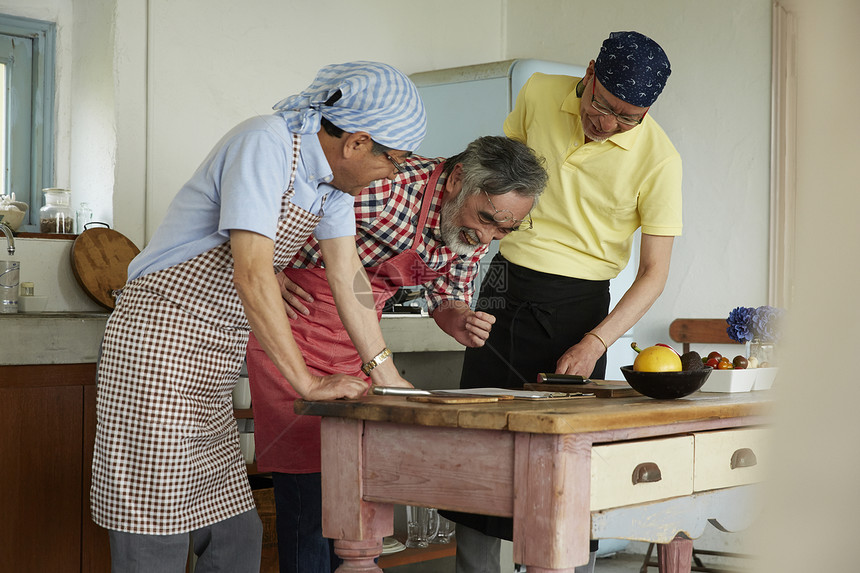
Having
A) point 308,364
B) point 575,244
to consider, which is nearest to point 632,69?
point 575,244

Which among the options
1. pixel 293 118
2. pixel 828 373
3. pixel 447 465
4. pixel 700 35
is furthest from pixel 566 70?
pixel 828 373

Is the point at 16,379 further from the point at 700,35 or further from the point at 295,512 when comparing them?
the point at 700,35

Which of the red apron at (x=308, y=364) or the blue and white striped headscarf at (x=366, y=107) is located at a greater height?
the blue and white striped headscarf at (x=366, y=107)

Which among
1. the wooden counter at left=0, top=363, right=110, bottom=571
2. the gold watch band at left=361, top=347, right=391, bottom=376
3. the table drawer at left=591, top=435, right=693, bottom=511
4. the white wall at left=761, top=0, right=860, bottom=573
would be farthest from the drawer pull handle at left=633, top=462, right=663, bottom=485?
the wooden counter at left=0, top=363, right=110, bottom=571

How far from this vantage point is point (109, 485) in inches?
63.6

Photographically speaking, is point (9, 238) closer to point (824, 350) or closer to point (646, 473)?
point (646, 473)

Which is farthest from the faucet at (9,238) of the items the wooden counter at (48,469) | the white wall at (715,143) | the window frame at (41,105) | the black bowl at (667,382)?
the white wall at (715,143)

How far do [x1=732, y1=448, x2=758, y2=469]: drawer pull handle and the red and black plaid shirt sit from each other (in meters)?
0.78

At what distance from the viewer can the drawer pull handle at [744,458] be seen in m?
1.69

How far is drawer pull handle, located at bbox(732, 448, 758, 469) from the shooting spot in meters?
1.69

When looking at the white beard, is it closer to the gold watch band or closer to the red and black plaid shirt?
the red and black plaid shirt

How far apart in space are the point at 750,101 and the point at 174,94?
8.13 feet

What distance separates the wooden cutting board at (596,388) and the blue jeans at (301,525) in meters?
0.52

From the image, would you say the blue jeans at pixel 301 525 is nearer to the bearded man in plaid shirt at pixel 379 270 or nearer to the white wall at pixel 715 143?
the bearded man in plaid shirt at pixel 379 270
